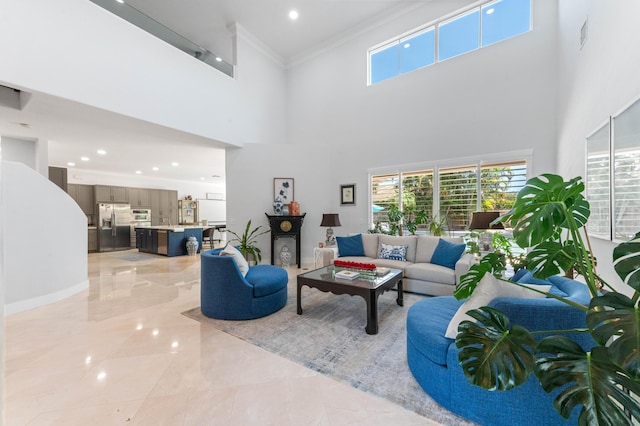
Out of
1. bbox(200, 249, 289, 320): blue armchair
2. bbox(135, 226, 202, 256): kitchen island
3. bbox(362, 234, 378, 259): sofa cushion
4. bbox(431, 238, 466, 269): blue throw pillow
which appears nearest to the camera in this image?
bbox(200, 249, 289, 320): blue armchair

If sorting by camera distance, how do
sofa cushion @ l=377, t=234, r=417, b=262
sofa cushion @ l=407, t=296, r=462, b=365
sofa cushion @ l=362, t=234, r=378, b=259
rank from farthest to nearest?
1. sofa cushion @ l=362, t=234, r=378, b=259
2. sofa cushion @ l=377, t=234, r=417, b=262
3. sofa cushion @ l=407, t=296, r=462, b=365

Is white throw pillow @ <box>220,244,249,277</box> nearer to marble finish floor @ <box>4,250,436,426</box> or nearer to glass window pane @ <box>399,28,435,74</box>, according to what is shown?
marble finish floor @ <box>4,250,436,426</box>

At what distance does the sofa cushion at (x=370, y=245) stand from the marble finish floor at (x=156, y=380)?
2.85 meters

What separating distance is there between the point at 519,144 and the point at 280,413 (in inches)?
202

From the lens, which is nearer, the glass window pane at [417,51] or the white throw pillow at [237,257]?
the white throw pillow at [237,257]

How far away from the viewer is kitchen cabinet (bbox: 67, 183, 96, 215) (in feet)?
27.4

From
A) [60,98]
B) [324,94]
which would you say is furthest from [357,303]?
[324,94]

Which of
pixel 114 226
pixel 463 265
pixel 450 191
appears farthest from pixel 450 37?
pixel 114 226

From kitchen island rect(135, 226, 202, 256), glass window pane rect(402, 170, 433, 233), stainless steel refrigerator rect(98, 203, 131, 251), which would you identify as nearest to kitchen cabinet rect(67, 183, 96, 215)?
stainless steel refrigerator rect(98, 203, 131, 251)

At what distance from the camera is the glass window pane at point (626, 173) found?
6.07 ft

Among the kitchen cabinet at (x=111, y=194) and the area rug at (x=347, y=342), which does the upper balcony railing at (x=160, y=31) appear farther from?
the kitchen cabinet at (x=111, y=194)

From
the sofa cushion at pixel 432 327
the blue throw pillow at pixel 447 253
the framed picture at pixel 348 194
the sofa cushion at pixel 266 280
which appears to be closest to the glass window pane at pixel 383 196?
the framed picture at pixel 348 194

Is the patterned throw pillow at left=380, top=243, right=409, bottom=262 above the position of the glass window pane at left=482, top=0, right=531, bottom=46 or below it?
below

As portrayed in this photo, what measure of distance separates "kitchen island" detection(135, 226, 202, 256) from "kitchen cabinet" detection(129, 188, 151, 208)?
1.63m
